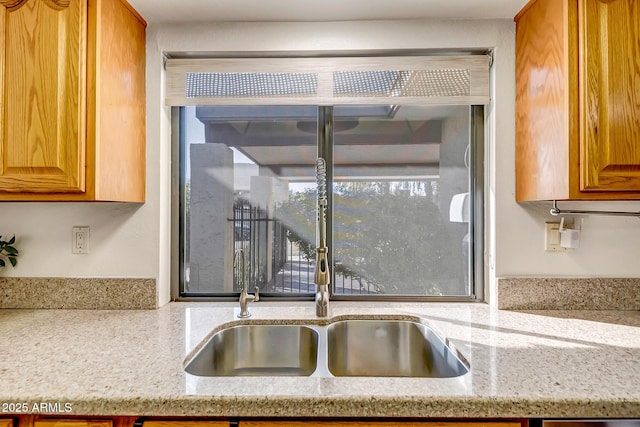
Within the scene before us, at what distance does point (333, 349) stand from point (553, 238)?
1.04m

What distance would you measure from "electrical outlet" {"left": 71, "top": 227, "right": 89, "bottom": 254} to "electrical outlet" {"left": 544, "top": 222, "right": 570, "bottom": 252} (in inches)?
77.7

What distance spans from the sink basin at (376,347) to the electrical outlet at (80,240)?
110cm

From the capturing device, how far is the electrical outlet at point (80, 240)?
1526 mm

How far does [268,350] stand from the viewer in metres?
1.39

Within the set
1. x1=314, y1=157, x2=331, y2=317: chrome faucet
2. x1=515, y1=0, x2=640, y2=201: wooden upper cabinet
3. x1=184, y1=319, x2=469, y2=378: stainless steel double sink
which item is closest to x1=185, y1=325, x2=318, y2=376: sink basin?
x1=184, y1=319, x2=469, y2=378: stainless steel double sink

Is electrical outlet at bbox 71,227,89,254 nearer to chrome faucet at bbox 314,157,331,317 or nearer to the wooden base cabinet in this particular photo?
chrome faucet at bbox 314,157,331,317

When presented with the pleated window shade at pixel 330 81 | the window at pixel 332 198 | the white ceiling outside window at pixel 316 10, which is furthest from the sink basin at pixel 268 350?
the white ceiling outside window at pixel 316 10

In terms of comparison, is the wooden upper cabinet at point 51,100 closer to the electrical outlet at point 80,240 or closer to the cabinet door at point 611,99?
the electrical outlet at point 80,240

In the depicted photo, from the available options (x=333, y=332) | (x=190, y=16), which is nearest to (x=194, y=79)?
(x=190, y=16)

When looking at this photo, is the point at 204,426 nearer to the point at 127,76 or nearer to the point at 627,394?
the point at 627,394

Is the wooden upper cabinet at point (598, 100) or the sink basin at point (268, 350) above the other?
the wooden upper cabinet at point (598, 100)

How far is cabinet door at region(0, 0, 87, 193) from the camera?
46.8 inches

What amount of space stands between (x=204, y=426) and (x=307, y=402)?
10.0 inches

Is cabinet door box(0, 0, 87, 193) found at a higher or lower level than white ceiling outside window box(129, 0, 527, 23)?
lower
